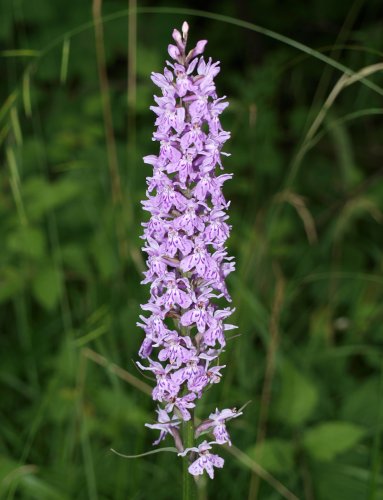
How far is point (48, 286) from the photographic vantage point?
12.5 ft

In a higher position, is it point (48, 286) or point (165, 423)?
point (48, 286)

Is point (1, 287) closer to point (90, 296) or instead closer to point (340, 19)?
point (90, 296)

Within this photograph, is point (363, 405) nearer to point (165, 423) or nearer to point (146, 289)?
point (146, 289)

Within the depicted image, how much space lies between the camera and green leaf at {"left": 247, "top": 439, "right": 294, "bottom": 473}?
318 cm

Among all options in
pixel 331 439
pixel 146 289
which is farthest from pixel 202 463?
pixel 146 289

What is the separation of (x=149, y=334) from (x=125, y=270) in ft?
6.46

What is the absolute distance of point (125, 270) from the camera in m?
3.88

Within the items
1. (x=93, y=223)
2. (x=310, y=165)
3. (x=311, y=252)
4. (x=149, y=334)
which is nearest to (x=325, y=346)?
(x=311, y=252)

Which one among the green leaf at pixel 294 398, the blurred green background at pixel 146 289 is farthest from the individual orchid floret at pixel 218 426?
the green leaf at pixel 294 398

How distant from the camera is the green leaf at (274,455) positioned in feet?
10.4

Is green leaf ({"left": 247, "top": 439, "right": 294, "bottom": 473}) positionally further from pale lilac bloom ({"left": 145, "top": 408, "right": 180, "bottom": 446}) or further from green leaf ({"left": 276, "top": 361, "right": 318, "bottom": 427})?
pale lilac bloom ({"left": 145, "top": 408, "right": 180, "bottom": 446})

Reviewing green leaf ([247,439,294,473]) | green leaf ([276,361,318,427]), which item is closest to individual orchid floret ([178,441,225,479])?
green leaf ([247,439,294,473])

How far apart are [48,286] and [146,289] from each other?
1.53ft

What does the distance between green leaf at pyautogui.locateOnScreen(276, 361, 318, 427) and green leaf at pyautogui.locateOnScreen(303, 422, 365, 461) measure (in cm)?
9
